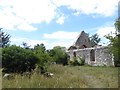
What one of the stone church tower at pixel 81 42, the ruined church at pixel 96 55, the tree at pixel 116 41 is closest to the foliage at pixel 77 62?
the ruined church at pixel 96 55

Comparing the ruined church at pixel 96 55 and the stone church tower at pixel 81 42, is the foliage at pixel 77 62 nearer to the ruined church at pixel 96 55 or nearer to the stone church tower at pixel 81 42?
the ruined church at pixel 96 55

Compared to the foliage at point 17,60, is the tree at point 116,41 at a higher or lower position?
higher

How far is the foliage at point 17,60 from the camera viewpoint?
13539 millimetres

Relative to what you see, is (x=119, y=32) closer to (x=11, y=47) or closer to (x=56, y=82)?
(x=11, y=47)

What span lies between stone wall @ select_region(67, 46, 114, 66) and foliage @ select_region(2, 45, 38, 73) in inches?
579

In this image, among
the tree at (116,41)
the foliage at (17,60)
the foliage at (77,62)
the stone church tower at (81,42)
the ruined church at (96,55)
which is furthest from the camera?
the stone church tower at (81,42)

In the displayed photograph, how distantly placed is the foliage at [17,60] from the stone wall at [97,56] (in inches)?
579

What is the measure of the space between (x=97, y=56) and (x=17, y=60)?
19.5 meters

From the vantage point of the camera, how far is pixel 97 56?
3200 centimetres

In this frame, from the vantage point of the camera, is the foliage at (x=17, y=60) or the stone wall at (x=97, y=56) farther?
the stone wall at (x=97, y=56)

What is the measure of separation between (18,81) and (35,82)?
1.85 ft

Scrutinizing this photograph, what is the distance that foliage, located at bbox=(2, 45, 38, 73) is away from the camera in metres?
13.5

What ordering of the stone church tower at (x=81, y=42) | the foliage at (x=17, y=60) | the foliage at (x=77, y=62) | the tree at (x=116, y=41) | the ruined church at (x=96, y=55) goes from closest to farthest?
the foliage at (x=17, y=60) → the tree at (x=116, y=41) → the ruined church at (x=96, y=55) → the foliage at (x=77, y=62) → the stone church tower at (x=81, y=42)

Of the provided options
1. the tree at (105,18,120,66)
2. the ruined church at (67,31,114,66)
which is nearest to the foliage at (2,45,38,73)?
the tree at (105,18,120,66)
